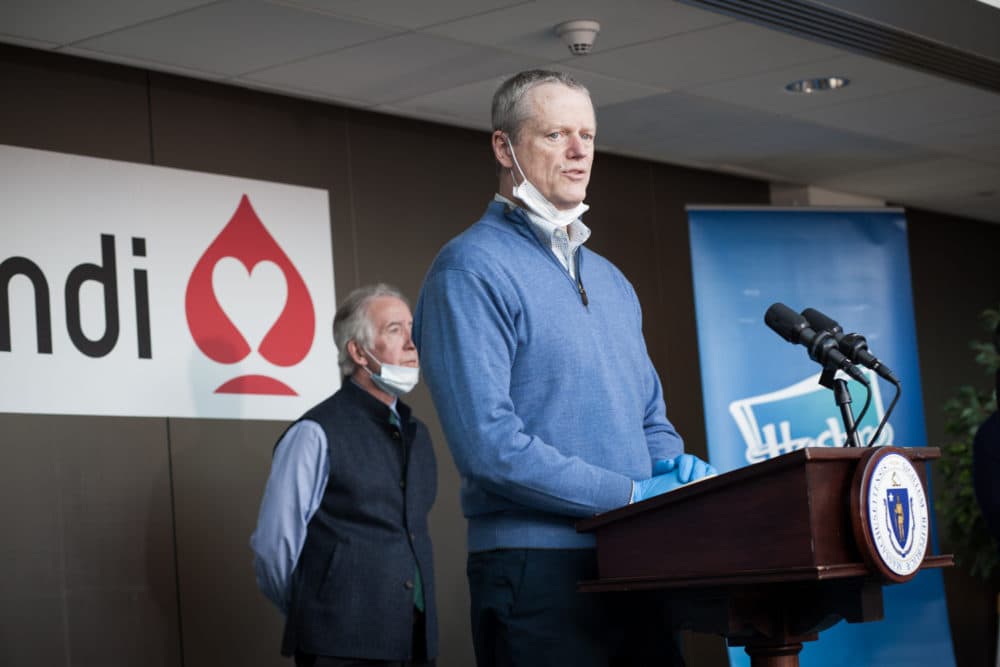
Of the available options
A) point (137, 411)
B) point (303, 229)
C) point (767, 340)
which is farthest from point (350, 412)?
point (767, 340)

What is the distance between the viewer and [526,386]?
221 centimetres

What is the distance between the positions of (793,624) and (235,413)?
370 centimetres

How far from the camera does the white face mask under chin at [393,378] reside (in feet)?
14.7

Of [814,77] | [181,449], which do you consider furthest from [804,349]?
[181,449]

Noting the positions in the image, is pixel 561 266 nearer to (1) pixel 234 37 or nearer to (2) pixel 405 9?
(2) pixel 405 9

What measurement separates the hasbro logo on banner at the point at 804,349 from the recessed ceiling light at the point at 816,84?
803mm

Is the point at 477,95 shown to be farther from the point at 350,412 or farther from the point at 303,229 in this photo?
the point at 350,412

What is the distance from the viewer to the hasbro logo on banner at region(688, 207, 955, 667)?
670 cm

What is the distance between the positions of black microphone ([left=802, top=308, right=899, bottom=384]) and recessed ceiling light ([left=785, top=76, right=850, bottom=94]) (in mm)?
4080

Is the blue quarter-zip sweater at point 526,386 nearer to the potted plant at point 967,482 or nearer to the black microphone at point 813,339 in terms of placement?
the black microphone at point 813,339

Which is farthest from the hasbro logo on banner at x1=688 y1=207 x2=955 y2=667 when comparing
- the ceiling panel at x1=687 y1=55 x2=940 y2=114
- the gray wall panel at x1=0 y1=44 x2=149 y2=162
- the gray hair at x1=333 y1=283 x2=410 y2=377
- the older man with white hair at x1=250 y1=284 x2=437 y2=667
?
the gray wall panel at x1=0 y1=44 x2=149 y2=162

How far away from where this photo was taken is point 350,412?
423 cm

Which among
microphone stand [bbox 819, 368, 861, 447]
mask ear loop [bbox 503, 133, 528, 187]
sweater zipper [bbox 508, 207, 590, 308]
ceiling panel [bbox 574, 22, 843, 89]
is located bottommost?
microphone stand [bbox 819, 368, 861, 447]

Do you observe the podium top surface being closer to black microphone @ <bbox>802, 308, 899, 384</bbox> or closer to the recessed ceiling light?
black microphone @ <bbox>802, 308, 899, 384</bbox>
